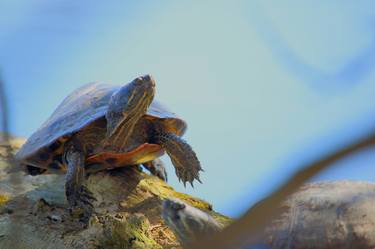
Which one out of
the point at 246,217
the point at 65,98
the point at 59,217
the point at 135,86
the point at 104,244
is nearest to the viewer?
the point at 246,217

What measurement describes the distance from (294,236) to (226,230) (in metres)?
1.92

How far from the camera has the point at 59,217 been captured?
145 inches

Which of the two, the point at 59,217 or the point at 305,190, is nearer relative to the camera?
the point at 305,190

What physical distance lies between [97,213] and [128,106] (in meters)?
0.89

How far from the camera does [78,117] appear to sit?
15.2 ft

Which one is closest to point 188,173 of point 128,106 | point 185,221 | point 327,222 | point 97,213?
point 128,106

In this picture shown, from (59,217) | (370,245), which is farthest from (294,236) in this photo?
(59,217)

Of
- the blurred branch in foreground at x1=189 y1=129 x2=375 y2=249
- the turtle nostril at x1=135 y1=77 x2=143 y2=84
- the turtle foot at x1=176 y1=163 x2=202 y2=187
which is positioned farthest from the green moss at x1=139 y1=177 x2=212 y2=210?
the blurred branch in foreground at x1=189 y1=129 x2=375 y2=249

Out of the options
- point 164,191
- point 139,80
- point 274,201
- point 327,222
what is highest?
point 274,201

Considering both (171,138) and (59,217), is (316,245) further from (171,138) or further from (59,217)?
(171,138)

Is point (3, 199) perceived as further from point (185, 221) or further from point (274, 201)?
point (274, 201)

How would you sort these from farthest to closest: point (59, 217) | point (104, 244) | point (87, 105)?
point (87, 105)
point (59, 217)
point (104, 244)

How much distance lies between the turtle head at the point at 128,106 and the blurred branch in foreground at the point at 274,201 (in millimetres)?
3203

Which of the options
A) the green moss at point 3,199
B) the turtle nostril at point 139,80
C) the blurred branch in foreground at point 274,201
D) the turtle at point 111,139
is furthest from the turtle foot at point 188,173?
the blurred branch in foreground at point 274,201
